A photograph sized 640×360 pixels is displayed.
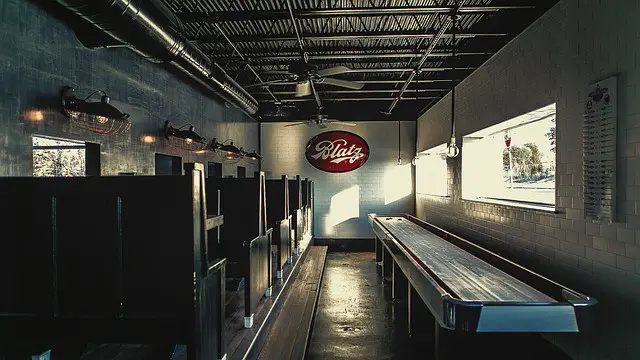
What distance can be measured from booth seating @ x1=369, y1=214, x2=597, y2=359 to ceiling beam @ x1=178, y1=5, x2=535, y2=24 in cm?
256

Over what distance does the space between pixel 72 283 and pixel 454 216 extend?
5.83 metres

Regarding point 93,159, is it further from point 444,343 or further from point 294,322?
point 444,343

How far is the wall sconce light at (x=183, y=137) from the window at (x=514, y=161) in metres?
4.20

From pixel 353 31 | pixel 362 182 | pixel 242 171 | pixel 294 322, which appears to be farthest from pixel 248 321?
pixel 362 182

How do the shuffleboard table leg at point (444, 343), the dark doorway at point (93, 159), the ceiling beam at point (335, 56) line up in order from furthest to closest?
the ceiling beam at point (335, 56) < the dark doorway at point (93, 159) < the shuffleboard table leg at point (444, 343)

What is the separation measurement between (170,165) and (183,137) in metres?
0.73

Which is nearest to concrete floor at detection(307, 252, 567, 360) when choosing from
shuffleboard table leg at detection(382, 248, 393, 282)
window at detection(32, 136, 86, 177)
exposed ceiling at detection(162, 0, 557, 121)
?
shuffleboard table leg at detection(382, 248, 393, 282)

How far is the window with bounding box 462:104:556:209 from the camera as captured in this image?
446cm

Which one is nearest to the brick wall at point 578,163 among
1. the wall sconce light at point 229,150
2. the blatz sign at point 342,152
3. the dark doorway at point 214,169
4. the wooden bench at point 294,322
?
the wooden bench at point 294,322

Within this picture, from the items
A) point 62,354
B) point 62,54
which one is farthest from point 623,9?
point 62,54

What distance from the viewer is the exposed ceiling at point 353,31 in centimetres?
414

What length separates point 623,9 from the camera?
2.59 m

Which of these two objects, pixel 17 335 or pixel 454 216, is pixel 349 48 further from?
pixel 17 335

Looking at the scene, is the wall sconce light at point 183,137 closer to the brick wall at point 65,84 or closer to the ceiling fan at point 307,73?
the brick wall at point 65,84
